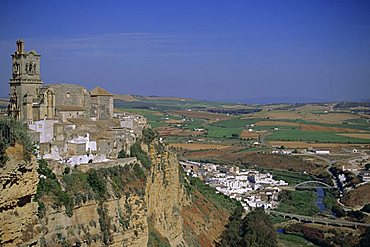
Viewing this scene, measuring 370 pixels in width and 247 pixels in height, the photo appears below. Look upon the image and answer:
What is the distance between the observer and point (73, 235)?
13.4m

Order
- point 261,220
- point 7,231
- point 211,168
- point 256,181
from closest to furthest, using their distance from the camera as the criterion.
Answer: point 7,231 → point 261,220 → point 256,181 → point 211,168

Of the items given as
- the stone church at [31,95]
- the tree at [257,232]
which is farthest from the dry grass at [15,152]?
the tree at [257,232]

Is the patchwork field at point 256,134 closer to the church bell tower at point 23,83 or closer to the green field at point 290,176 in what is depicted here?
the green field at point 290,176

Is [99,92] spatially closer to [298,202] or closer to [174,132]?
[298,202]

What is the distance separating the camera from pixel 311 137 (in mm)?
86312

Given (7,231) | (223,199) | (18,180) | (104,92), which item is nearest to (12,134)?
(18,180)

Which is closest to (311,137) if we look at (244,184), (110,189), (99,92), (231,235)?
(244,184)

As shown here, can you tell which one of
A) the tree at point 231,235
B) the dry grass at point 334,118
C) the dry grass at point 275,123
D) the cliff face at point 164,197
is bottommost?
the dry grass at point 275,123

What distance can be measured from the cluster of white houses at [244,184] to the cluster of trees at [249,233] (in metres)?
10.8

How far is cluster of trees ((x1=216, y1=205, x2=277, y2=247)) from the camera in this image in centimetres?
2450

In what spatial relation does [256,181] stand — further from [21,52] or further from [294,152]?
[21,52]

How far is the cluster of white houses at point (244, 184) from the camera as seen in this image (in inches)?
1645

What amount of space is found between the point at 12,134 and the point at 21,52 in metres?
12.9

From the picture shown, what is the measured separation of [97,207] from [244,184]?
33.6 m
